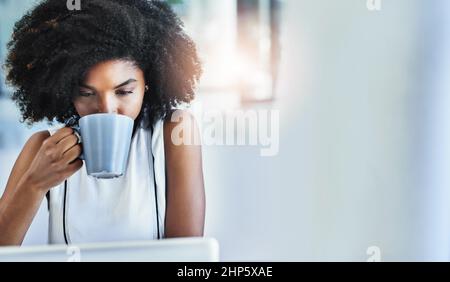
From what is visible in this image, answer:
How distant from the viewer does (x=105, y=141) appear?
0.95 metres

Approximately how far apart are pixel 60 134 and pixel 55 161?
0.16 ft

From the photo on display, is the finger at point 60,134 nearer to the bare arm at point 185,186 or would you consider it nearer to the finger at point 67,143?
the finger at point 67,143

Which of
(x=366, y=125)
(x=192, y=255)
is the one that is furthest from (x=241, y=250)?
(x=366, y=125)

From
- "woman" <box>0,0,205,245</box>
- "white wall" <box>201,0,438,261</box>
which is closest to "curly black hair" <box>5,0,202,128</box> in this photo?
"woman" <box>0,0,205,245</box>

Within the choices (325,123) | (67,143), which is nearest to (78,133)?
(67,143)

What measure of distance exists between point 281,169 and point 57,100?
0.43 m

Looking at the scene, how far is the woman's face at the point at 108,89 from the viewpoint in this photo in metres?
0.99

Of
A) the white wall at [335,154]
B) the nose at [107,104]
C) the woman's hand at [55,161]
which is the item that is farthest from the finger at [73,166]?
the white wall at [335,154]

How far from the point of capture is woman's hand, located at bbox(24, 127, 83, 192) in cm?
100

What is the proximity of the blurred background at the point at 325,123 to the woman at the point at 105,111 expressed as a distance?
1.1 inches

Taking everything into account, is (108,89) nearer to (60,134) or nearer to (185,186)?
(60,134)

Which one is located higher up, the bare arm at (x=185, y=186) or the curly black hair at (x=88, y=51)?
the curly black hair at (x=88, y=51)

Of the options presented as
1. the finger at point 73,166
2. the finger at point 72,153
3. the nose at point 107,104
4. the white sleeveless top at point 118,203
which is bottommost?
the white sleeveless top at point 118,203
